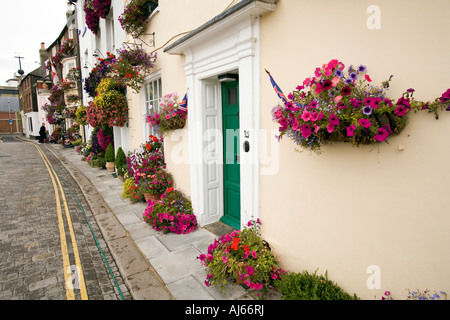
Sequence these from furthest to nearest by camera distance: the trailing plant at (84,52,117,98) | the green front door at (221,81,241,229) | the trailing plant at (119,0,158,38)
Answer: the trailing plant at (84,52,117,98)
the trailing plant at (119,0,158,38)
the green front door at (221,81,241,229)

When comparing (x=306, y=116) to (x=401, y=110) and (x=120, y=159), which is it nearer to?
(x=401, y=110)

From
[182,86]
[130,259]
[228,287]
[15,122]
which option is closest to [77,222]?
[130,259]

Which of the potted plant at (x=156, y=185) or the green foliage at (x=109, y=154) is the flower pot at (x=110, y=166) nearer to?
the green foliage at (x=109, y=154)

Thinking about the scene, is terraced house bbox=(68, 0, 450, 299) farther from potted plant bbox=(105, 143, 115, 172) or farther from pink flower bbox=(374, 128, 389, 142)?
potted plant bbox=(105, 143, 115, 172)

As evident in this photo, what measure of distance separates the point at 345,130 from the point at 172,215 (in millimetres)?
3749

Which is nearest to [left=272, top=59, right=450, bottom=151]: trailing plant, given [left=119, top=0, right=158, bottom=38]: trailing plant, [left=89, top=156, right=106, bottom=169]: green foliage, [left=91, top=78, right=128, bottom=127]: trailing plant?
[left=119, top=0, right=158, bottom=38]: trailing plant

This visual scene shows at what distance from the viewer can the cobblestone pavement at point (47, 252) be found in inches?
140

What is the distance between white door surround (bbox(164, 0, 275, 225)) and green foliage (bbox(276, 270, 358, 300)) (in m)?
1.07

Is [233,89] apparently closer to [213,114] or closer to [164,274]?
[213,114]

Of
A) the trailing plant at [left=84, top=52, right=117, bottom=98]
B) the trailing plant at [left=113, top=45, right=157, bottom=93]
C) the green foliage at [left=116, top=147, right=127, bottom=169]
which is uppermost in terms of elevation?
the trailing plant at [left=84, top=52, right=117, bottom=98]

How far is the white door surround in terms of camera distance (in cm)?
356

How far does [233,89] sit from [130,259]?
11.2 feet

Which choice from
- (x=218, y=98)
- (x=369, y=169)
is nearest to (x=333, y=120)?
(x=369, y=169)
